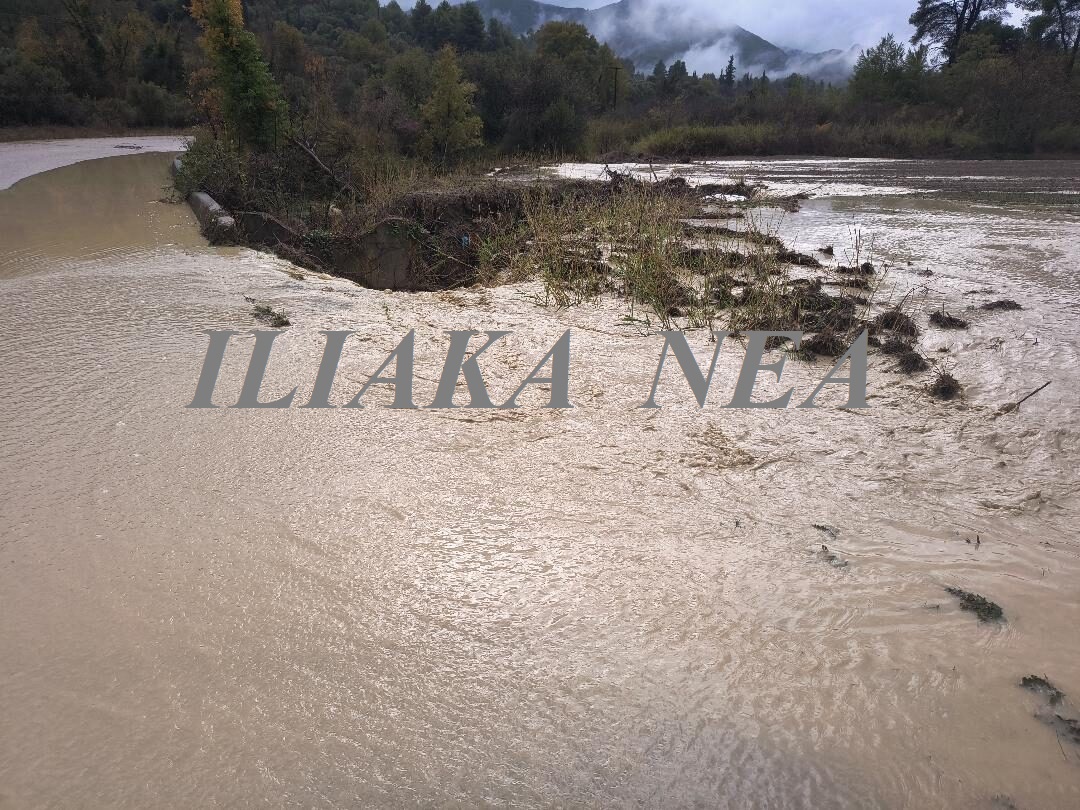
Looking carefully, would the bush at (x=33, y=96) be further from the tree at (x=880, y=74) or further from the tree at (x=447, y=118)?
the tree at (x=880, y=74)

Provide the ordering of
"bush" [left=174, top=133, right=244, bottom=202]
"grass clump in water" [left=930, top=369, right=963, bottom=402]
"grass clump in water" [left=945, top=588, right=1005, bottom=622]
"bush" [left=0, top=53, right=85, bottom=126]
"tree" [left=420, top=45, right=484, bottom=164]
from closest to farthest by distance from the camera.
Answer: "grass clump in water" [left=945, top=588, right=1005, bottom=622]
"grass clump in water" [left=930, top=369, right=963, bottom=402]
"bush" [left=174, top=133, right=244, bottom=202]
"tree" [left=420, top=45, right=484, bottom=164]
"bush" [left=0, top=53, right=85, bottom=126]

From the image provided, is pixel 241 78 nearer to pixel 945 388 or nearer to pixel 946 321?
pixel 946 321

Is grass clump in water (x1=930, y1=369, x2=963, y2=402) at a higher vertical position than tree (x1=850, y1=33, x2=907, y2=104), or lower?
lower

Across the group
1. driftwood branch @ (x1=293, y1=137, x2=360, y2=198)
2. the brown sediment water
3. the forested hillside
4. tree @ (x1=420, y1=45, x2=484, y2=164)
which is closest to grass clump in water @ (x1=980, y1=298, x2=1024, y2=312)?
the brown sediment water

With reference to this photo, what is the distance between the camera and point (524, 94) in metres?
19.5

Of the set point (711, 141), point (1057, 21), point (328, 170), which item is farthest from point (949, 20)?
point (328, 170)

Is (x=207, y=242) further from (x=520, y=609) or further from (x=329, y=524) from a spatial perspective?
(x=520, y=609)

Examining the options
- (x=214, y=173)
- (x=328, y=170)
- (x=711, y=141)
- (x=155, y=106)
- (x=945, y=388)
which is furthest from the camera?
(x=155, y=106)

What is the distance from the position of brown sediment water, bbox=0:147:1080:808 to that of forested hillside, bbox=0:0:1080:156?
403 inches

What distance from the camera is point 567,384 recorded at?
3.97 metres

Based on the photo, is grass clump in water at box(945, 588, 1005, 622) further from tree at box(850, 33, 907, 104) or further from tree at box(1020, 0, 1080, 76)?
tree at box(1020, 0, 1080, 76)

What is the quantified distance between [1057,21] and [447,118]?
3289 centimetres

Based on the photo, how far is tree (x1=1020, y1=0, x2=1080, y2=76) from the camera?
30.0m

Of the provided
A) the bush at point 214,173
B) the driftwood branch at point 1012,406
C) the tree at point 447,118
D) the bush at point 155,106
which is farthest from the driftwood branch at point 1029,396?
the bush at point 155,106
